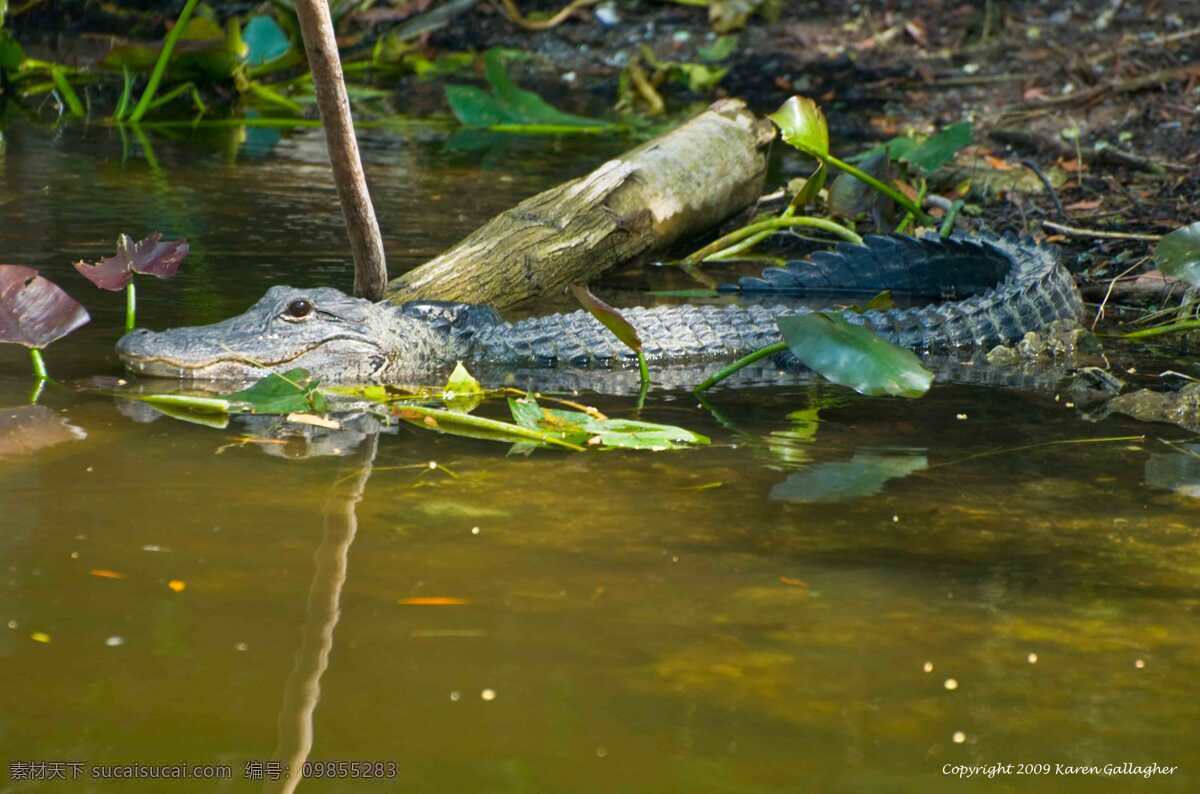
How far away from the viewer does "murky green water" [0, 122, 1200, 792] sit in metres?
2.35

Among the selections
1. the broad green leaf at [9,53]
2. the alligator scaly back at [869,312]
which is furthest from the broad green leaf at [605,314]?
the broad green leaf at [9,53]

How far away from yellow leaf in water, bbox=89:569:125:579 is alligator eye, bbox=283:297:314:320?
2146 mm

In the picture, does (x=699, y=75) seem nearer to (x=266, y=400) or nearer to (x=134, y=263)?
(x=134, y=263)

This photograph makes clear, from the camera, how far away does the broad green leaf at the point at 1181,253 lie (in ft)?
15.8

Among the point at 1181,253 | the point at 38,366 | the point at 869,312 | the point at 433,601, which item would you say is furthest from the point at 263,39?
the point at 433,601

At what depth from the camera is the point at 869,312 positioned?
231 inches

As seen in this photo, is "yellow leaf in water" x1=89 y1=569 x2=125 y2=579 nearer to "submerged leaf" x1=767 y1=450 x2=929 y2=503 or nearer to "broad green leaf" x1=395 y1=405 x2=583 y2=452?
"broad green leaf" x1=395 y1=405 x2=583 y2=452

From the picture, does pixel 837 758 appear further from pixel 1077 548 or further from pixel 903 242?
pixel 903 242

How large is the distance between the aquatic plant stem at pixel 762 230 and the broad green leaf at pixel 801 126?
0.77 m

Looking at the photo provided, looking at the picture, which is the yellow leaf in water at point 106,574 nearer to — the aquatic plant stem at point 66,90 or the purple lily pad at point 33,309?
the purple lily pad at point 33,309

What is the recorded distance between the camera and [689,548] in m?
3.26

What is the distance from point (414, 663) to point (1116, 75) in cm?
921

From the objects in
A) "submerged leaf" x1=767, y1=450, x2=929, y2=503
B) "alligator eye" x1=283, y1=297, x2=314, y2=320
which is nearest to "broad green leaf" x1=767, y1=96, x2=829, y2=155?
"alligator eye" x1=283, y1=297, x2=314, y2=320

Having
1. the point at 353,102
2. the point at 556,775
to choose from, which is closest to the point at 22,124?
the point at 353,102
